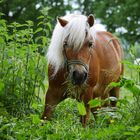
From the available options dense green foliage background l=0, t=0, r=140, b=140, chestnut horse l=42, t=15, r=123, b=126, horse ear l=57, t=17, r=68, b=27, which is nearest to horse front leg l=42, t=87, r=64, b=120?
chestnut horse l=42, t=15, r=123, b=126

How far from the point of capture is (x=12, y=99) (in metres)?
6.18

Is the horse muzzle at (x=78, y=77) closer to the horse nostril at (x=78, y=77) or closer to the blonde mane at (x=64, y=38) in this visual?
the horse nostril at (x=78, y=77)

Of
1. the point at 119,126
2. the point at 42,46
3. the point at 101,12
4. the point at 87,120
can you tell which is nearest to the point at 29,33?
the point at 42,46

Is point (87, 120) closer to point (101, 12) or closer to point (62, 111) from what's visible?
point (62, 111)

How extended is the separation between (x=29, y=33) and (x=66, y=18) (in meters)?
0.55

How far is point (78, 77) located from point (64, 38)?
623mm

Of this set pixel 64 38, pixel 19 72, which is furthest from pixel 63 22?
pixel 19 72

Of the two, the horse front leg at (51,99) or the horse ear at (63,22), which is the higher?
the horse ear at (63,22)

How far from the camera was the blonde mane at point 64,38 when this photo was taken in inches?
237

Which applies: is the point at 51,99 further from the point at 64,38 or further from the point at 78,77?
the point at 64,38

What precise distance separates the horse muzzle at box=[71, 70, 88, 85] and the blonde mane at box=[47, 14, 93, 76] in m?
0.37

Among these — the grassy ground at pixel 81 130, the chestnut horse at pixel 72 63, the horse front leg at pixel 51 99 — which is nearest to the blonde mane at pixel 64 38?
the chestnut horse at pixel 72 63

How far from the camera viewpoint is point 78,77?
18.9 ft

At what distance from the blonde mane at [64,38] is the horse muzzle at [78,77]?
1.20 ft
